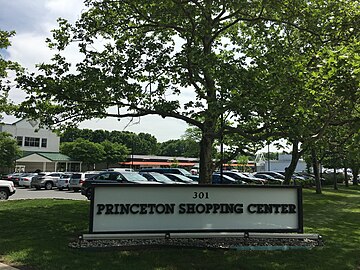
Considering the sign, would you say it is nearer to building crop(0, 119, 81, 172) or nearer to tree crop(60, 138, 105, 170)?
building crop(0, 119, 81, 172)

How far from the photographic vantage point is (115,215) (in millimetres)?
8297

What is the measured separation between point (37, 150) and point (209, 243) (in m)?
64.7

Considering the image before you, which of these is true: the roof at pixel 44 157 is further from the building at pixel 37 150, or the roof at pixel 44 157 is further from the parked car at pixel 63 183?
the parked car at pixel 63 183

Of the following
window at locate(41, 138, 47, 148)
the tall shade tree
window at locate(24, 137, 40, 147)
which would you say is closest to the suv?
the tall shade tree

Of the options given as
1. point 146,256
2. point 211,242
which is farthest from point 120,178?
point 146,256

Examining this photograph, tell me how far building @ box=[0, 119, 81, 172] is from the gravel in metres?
53.5

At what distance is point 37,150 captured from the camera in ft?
224

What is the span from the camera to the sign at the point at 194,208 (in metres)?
8.30

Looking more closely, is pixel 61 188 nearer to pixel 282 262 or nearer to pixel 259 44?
pixel 259 44

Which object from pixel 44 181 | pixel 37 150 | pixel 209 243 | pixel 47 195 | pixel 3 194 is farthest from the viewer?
pixel 37 150

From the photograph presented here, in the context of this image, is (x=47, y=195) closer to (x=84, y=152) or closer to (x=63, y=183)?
(x=63, y=183)

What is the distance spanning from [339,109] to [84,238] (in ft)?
23.0

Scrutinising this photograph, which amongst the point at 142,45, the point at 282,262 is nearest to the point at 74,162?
the point at 142,45

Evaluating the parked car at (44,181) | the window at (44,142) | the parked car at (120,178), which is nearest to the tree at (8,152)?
the parked car at (44,181)
